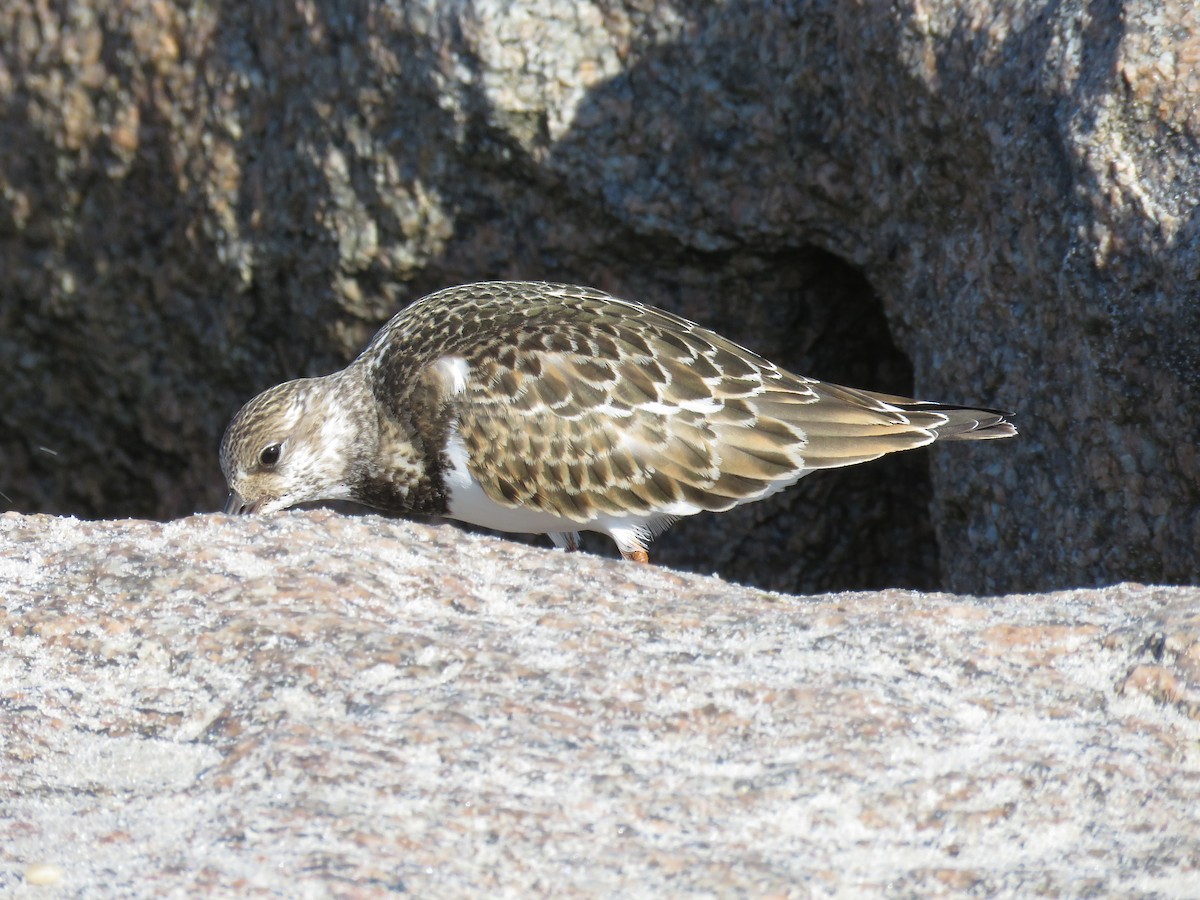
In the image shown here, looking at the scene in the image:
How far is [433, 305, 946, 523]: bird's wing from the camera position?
4.27m

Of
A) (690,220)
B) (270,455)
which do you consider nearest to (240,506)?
(270,455)

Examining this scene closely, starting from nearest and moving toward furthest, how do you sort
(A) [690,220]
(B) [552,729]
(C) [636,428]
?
(B) [552,729] < (C) [636,428] < (A) [690,220]

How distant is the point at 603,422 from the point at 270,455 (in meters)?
1.07

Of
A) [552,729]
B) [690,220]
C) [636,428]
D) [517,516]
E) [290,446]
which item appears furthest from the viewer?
[690,220]

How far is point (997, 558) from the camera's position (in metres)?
4.52

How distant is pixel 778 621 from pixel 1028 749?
2.02ft

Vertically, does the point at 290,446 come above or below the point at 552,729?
above

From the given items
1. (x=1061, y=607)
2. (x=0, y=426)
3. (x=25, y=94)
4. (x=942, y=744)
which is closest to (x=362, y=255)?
(x=25, y=94)

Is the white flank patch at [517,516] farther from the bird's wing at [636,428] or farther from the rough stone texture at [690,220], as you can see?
the rough stone texture at [690,220]

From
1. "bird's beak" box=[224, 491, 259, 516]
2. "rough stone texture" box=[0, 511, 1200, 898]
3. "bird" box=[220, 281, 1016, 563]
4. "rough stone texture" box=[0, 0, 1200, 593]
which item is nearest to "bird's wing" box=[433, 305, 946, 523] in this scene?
"bird" box=[220, 281, 1016, 563]

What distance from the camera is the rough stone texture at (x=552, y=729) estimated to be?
216 centimetres

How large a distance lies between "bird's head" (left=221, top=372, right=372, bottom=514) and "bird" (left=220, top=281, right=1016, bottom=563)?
0.14ft

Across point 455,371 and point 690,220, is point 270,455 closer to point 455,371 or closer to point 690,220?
point 455,371

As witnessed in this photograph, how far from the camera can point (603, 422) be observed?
168 inches
